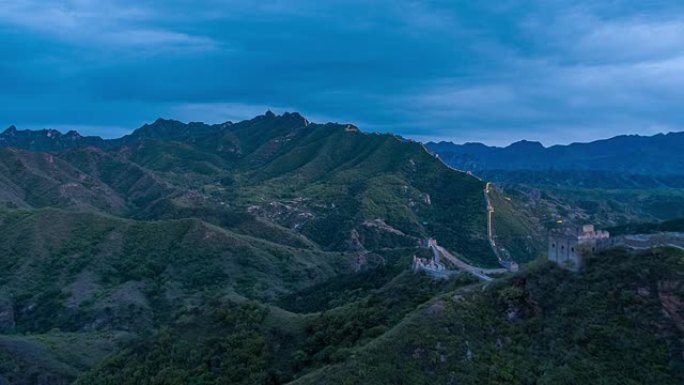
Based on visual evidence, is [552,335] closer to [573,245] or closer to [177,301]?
[573,245]

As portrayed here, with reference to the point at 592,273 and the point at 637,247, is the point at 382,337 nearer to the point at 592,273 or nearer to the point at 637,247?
the point at 592,273

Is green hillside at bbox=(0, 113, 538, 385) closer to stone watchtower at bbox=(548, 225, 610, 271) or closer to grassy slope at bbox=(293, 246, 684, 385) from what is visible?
grassy slope at bbox=(293, 246, 684, 385)

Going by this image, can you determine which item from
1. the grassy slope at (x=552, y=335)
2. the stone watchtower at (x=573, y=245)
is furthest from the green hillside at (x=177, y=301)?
the stone watchtower at (x=573, y=245)

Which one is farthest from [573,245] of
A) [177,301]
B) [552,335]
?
[177,301]

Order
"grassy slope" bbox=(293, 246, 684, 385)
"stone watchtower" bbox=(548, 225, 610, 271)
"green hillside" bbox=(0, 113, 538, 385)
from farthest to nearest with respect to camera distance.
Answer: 1. "green hillside" bbox=(0, 113, 538, 385)
2. "stone watchtower" bbox=(548, 225, 610, 271)
3. "grassy slope" bbox=(293, 246, 684, 385)

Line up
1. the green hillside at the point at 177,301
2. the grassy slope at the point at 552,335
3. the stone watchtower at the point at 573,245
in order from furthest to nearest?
the green hillside at the point at 177,301 → the stone watchtower at the point at 573,245 → the grassy slope at the point at 552,335

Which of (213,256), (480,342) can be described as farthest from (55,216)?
(480,342)

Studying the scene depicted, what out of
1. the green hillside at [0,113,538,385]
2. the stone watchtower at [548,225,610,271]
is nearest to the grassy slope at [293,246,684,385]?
the stone watchtower at [548,225,610,271]

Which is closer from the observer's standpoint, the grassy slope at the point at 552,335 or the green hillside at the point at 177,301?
the grassy slope at the point at 552,335

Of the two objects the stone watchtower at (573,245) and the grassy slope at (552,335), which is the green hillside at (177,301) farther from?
the stone watchtower at (573,245)
